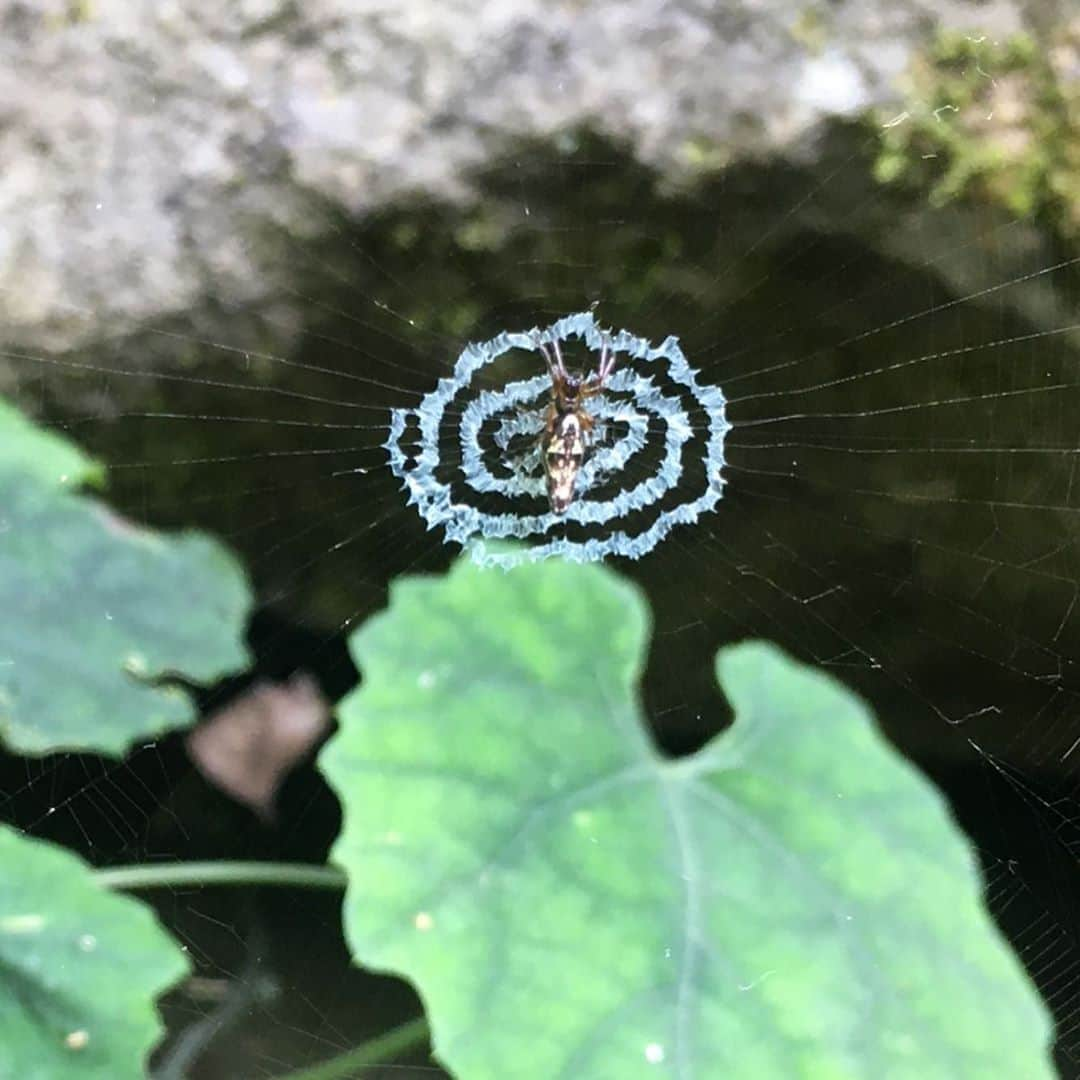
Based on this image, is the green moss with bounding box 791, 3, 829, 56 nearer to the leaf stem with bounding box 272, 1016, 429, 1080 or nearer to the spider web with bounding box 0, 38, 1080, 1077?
the spider web with bounding box 0, 38, 1080, 1077

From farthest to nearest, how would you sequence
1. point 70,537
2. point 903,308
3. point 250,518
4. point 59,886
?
point 250,518, point 903,308, point 70,537, point 59,886

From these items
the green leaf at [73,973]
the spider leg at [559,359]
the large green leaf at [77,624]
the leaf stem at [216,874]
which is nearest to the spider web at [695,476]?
the spider leg at [559,359]

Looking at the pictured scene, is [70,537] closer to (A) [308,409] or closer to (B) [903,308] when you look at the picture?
(A) [308,409]

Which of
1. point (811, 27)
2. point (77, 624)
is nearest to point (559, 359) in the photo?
point (811, 27)

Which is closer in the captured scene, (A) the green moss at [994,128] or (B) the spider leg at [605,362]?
(A) the green moss at [994,128]

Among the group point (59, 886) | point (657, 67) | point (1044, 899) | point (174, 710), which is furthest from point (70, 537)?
point (1044, 899)

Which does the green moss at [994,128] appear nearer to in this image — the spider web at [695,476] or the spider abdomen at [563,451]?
the spider web at [695,476]
